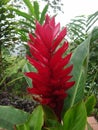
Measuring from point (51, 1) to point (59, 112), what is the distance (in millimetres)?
5883

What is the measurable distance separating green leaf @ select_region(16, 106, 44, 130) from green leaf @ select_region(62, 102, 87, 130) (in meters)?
0.07

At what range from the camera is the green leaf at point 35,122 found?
0.91 metres

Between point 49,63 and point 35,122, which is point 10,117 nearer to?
point 35,122

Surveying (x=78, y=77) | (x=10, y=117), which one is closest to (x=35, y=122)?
(x=10, y=117)

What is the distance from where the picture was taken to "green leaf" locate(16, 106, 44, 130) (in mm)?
907

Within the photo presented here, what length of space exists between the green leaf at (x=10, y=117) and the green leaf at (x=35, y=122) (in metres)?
0.07

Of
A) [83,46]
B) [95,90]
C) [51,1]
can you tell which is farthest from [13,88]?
[83,46]

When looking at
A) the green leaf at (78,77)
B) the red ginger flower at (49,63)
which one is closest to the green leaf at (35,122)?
the red ginger flower at (49,63)

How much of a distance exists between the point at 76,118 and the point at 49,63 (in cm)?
18

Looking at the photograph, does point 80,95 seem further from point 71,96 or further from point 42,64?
point 42,64

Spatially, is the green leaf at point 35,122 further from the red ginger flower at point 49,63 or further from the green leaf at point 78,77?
the green leaf at point 78,77

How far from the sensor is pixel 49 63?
93 cm

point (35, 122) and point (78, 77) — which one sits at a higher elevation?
point (78, 77)

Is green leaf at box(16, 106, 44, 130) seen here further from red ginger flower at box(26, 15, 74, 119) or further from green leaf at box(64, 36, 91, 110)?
green leaf at box(64, 36, 91, 110)
